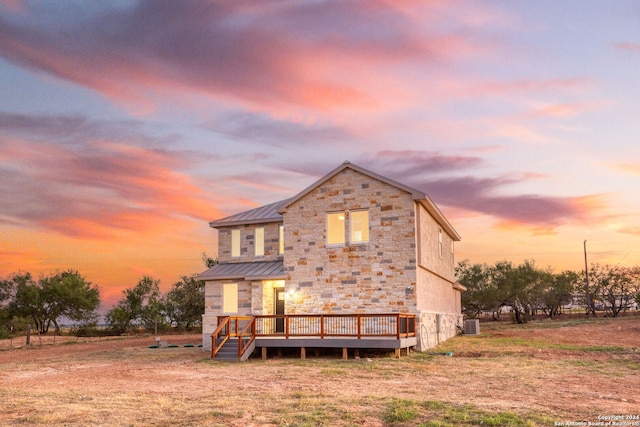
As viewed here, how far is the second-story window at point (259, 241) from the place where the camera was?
91.5 feet

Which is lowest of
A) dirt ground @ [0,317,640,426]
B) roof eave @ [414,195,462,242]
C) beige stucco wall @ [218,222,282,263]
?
dirt ground @ [0,317,640,426]

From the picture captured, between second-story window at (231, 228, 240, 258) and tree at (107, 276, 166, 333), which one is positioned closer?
second-story window at (231, 228, 240, 258)

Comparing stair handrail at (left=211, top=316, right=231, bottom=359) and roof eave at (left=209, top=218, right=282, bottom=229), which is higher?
roof eave at (left=209, top=218, right=282, bottom=229)

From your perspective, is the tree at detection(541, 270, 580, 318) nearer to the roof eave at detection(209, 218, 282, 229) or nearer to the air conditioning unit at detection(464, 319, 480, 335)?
the air conditioning unit at detection(464, 319, 480, 335)

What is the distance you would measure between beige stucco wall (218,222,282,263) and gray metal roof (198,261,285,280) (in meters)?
0.33

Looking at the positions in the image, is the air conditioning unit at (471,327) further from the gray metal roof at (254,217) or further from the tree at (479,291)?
the tree at (479,291)

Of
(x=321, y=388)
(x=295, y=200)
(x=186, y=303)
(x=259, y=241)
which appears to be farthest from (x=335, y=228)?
(x=186, y=303)

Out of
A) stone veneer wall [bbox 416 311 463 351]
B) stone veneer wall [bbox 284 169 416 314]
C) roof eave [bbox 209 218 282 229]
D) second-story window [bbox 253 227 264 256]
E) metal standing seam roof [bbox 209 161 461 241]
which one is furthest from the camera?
second-story window [bbox 253 227 264 256]

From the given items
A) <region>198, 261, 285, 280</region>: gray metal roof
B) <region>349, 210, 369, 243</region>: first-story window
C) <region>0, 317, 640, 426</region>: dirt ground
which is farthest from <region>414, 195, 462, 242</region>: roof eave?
<region>198, 261, 285, 280</region>: gray metal roof

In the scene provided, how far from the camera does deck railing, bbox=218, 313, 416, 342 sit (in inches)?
824

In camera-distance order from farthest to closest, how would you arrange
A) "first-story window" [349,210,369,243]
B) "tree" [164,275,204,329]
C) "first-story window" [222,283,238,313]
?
"tree" [164,275,204,329] < "first-story window" [222,283,238,313] < "first-story window" [349,210,369,243]

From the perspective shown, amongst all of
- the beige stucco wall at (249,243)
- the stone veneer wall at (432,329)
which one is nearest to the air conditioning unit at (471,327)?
the stone veneer wall at (432,329)

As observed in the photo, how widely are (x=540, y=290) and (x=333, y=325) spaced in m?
35.7

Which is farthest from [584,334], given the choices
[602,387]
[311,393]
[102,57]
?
[102,57]
